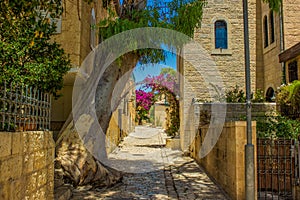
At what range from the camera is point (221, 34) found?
46.0 ft

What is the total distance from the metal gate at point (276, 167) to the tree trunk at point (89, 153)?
3.62m

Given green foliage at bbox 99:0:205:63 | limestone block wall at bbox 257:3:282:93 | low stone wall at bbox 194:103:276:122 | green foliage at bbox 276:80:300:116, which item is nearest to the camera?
green foliage at bbox 99:0:205:63

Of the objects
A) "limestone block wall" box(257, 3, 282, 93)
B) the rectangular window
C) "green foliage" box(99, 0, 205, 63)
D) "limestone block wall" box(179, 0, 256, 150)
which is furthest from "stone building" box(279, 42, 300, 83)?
"green foliage" box(99, 0, 205, 63)

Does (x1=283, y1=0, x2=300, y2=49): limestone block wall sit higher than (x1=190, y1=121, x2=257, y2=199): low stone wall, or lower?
higher

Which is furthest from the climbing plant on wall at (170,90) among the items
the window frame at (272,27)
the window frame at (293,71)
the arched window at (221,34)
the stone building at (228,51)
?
the window frame at (293,71)

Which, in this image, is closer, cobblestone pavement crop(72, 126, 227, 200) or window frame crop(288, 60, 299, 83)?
cobblestone pavement crop(72, 126, 227, 200)

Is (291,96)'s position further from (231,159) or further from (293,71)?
(231,159)

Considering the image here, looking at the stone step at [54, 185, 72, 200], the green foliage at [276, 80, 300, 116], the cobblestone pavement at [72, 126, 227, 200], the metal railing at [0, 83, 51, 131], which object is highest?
the green foliage at [276, 80, 300, 116]

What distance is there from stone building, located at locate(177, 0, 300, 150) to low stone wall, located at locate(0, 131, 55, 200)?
346 inches

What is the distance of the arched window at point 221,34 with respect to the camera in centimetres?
1399

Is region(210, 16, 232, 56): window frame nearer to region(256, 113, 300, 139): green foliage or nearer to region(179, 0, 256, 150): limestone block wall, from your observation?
region(179, 0, 256, 150): limestone block wall

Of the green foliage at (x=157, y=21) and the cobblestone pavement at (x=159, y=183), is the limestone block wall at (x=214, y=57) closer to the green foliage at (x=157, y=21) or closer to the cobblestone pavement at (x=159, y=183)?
the cobblestone pavement at (x=159, y=183)

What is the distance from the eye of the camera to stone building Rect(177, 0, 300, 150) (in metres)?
13.2

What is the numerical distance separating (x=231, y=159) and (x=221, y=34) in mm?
9266
